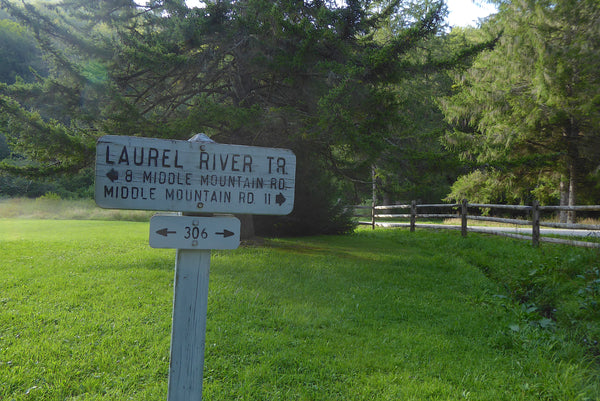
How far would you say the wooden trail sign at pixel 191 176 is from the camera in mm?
1961

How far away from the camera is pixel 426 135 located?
10.4 meters

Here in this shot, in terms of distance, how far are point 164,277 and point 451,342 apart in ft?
15.8

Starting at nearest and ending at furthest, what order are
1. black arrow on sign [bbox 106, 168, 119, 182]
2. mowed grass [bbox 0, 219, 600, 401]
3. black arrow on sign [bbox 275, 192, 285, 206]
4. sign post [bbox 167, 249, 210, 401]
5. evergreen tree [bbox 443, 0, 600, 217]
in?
1. black arrow on sign [bbox 106, 168, 119, 182]
2. sign post [bbox 167, 249, 210, 401]
3. black arrow on sign [bbox 275, 192, 285, 206]
4. mowed grass [bbox 0, 219, 600, 401]
5. evergreen tree [bbox 443, 0, 600, 217]

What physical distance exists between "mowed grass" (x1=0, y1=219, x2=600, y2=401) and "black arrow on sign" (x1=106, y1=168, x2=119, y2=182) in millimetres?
2021

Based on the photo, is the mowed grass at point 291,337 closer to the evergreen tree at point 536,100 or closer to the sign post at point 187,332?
the sign post at point 187,332

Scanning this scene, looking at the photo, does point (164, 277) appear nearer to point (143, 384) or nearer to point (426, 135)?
point (143, 384)

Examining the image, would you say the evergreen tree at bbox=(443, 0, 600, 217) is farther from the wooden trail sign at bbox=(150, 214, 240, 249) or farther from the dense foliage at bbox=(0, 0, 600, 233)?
the wooden trail sign at bbox=(150, 214, 240, 249)

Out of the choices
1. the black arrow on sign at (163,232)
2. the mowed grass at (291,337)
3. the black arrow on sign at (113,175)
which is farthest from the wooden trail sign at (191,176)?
the mowed grass at (291,337)

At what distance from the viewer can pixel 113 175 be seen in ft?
6.41

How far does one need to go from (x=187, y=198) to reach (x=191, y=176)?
117 mm

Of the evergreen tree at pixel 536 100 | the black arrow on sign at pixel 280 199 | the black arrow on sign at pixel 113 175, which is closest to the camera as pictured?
the black arrow on sign at pixel 113 175

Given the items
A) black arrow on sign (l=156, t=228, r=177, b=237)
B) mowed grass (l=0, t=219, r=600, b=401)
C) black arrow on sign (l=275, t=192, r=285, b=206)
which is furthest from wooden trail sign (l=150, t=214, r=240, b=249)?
mowed grass (l=0, t=219, r=600, b=401)

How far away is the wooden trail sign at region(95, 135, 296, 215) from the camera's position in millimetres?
1961

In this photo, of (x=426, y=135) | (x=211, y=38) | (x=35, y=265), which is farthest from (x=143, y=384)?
(x=426, y=135)
